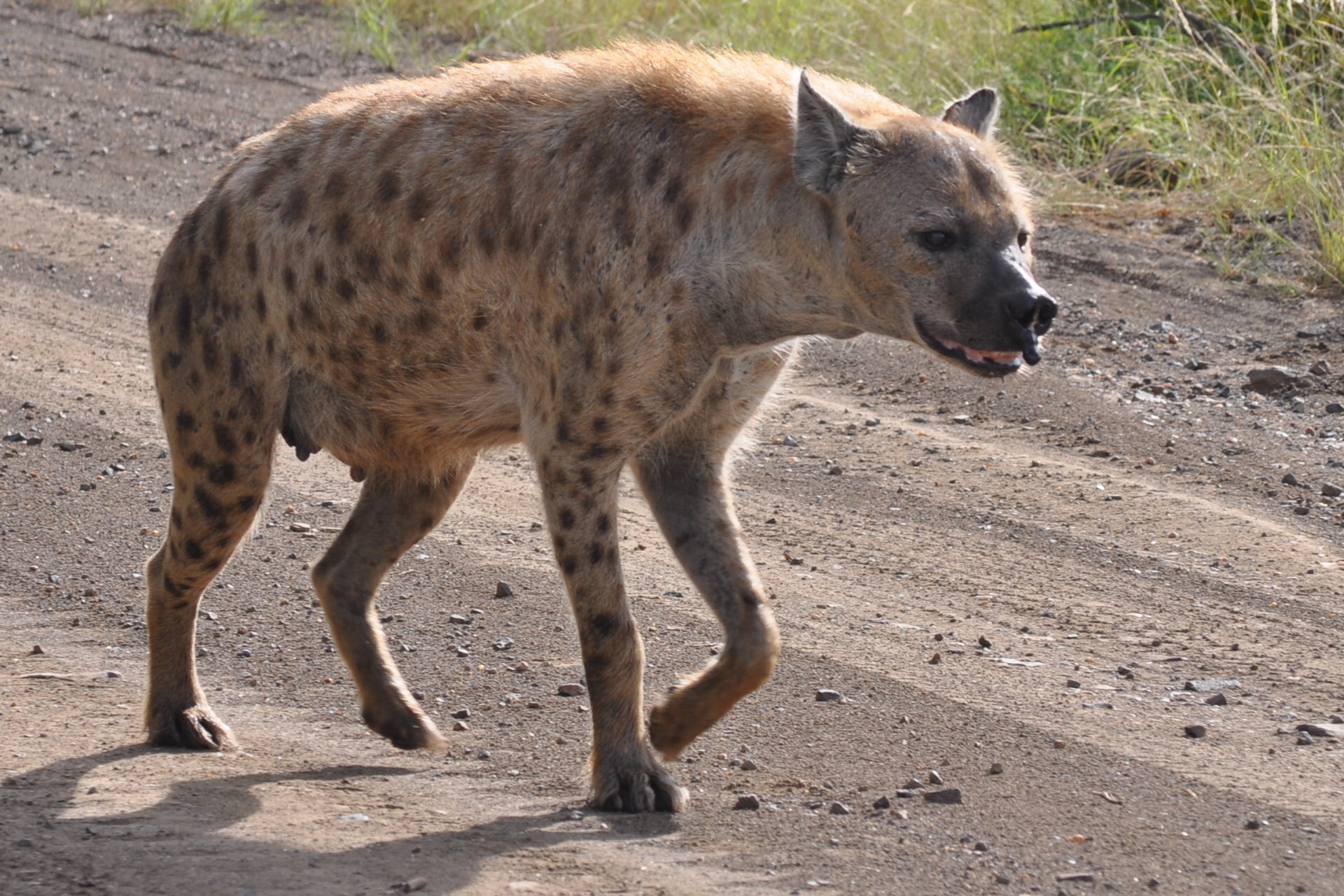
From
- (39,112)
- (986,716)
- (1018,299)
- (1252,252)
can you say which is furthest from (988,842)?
(39,112)

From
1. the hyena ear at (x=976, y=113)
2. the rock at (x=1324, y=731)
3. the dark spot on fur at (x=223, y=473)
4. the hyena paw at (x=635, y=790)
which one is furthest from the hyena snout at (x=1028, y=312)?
the dark spot on fur at (x=223, y=473)

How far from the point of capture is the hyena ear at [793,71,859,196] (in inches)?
145

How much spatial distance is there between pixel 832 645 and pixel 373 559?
46.2 inches

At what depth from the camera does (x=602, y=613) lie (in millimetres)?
3715

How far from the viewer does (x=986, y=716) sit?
4.14 metres

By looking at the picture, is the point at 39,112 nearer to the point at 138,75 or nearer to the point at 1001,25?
the point at 138,75

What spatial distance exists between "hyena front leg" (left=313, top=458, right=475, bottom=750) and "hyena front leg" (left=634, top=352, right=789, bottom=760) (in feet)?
1.93

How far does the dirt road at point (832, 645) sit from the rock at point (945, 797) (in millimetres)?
16

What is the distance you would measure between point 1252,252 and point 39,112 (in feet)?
22.7

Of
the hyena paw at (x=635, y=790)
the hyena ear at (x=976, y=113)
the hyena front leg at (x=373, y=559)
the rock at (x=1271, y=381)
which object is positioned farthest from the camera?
the rock at (x=1271, y=381)

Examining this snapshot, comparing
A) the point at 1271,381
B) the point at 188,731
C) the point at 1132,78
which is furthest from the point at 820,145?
the point at 1132,78

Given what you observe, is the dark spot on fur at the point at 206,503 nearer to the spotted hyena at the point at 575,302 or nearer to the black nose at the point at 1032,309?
the spotted hyena at the point at 575,302

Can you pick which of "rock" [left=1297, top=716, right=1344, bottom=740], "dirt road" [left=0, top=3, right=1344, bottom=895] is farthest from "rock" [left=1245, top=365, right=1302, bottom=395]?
"rock" [left=1297, top=716, right=1344, bottom=740]

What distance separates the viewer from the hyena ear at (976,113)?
3.99m
